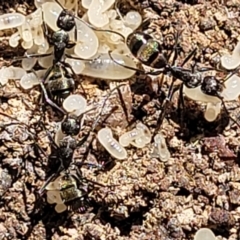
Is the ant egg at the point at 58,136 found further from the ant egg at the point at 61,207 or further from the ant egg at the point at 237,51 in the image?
the ant egg at the point at 237,51

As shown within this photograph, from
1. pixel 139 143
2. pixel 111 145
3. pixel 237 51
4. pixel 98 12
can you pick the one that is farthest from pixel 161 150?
pixel 98 12

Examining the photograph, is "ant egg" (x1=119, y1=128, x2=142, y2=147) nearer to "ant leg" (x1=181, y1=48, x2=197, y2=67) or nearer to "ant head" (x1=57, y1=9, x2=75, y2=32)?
"ant leg" (x1=181, y1=48, x2=197, y2=67)

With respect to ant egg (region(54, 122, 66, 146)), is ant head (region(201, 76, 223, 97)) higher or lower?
higher

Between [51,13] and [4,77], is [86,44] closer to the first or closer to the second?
[51,13]

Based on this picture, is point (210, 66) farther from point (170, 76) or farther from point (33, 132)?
point (33, 132)

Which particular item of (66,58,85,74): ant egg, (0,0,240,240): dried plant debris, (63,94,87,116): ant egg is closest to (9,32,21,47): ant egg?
(0,0,240,240): dried plant debris

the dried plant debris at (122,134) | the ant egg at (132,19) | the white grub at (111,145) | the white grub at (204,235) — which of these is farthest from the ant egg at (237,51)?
the white grub at (204,235)
